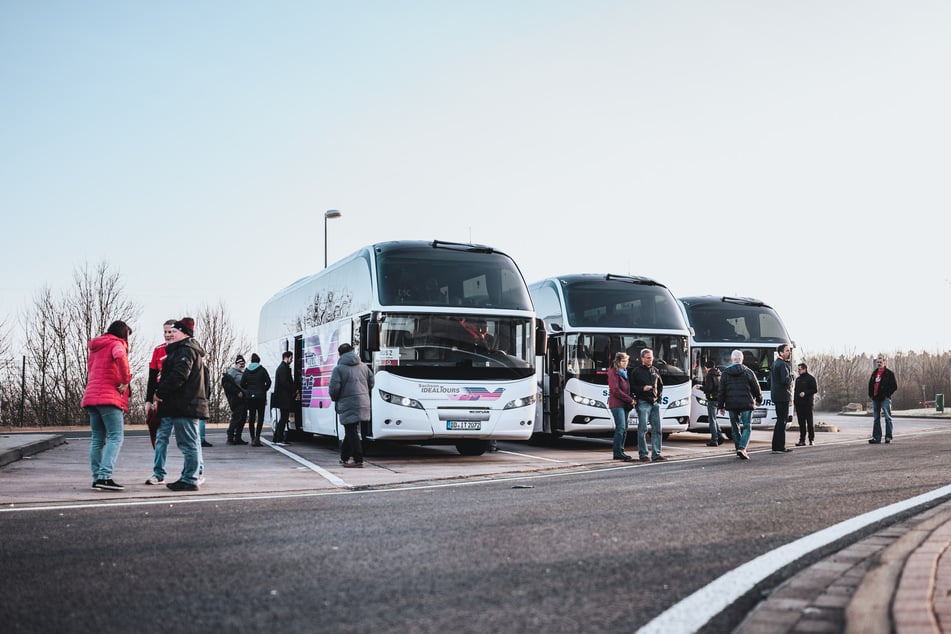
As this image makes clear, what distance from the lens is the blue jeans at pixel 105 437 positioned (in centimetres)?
1076

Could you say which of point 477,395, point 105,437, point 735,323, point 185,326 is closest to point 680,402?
point 735,323

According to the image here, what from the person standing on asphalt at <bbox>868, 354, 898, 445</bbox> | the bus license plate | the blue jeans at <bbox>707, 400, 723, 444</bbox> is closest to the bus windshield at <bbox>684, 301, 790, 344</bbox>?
the blue jeans at <bbox>707, 400, 723, 444</bbox>

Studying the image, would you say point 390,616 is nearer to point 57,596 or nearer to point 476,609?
point 476,609

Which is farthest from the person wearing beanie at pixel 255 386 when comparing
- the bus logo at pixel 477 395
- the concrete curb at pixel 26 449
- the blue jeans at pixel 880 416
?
the blue jeans at pixel 880 416

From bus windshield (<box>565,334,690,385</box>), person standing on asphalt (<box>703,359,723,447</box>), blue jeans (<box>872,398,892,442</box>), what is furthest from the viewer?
person standing on asphalt (<box>703,359,723,447</box>)

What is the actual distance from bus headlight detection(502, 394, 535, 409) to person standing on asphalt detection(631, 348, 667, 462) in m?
1.70

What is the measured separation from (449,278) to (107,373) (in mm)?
6872

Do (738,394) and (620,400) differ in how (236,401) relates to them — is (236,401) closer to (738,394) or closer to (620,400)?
(620,400)

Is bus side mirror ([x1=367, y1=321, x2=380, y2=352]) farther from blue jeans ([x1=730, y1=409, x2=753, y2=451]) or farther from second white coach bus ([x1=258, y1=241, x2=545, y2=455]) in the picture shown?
blue jeans ([x1=730, y1=409, x2=753, y2=451])

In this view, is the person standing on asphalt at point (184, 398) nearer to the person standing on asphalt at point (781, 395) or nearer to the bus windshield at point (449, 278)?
the bus windshield at point (449, 278)

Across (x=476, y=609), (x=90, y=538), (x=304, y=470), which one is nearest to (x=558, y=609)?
(x=476, y=609)

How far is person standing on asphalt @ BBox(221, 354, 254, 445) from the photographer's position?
2039 centimetres

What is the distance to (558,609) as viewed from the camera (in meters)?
4.77

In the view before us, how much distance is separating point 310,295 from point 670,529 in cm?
1454
